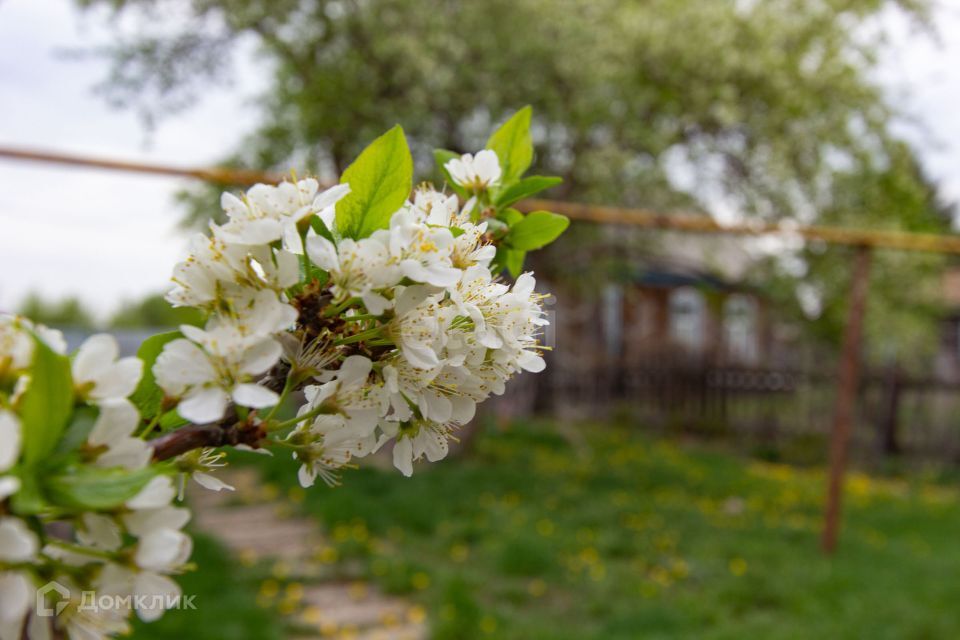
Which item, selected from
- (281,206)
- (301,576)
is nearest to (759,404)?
(301,576)

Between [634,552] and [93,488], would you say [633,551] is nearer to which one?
[634,552]

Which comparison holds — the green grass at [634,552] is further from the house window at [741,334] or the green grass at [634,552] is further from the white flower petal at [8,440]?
the house window at [741,334]

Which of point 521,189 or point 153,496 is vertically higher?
point 521,189

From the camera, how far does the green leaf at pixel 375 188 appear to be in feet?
1.65

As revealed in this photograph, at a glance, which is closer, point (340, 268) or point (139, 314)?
point (340, 268)

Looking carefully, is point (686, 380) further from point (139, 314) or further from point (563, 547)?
point (139, 314)

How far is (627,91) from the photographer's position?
20.1 ft

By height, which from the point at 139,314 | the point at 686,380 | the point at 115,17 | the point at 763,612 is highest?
the point at 115,17

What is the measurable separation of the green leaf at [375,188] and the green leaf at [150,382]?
0.43ft

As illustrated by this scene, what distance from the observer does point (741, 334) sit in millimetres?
14867

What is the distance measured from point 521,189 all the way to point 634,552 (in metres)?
4.03

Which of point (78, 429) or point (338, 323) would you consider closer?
point (78, 429)

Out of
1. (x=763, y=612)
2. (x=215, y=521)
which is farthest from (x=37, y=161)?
(x=763, y=612)

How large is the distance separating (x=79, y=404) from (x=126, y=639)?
2583 millimetres
